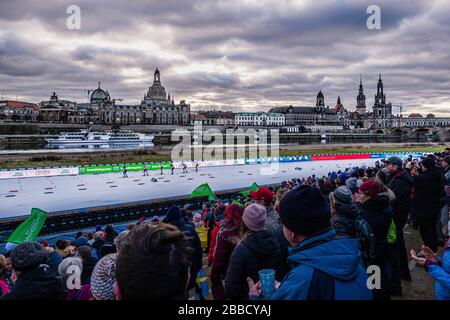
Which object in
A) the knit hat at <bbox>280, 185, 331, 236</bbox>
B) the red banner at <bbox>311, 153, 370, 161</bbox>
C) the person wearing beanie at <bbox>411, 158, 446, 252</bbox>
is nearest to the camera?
the knit hat at <bbox>280, 185, 331, 236</bbox>

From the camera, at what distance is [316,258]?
6.88ft

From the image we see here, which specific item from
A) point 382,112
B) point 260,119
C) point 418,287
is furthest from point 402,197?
point 382,112

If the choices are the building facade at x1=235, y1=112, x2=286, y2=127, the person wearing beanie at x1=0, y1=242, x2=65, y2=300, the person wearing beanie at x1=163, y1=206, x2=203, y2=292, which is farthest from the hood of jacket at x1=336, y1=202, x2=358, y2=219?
the building facade at x1=235, y1=112, x2=286, y2=127

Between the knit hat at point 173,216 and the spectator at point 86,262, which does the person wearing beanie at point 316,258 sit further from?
the spectator at point 86,262

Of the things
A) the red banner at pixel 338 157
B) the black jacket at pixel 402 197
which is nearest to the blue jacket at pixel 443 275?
the black jacket at pixel 402 197

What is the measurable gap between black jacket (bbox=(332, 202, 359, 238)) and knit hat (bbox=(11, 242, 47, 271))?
9.05 feet

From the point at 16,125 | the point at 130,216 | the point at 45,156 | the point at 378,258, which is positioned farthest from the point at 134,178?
the point at 16,125

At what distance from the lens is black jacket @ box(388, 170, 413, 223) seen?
242 inches

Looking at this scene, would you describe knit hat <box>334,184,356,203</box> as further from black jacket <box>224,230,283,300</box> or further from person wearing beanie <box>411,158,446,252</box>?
person wearing beanie <box>411,158,446,252</box>

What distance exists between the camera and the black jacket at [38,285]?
275 cm

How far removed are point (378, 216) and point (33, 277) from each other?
12.6 feet

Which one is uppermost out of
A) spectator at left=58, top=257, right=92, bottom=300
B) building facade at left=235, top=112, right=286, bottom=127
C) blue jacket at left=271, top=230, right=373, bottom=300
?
building facade at left=235, top=112, right=286, bottom=127

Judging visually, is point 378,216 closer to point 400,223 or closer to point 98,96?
point 400,223
